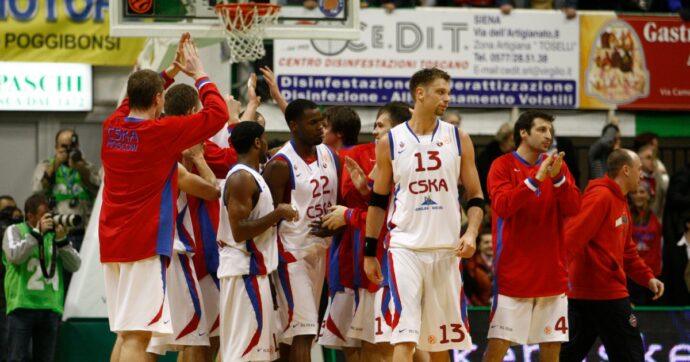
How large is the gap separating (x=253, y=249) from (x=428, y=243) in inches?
53.4

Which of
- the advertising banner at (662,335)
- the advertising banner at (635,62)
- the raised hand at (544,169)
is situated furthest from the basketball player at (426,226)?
the advertising banner at (635,62)

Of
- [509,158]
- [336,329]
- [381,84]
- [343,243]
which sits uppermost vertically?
[381,84]

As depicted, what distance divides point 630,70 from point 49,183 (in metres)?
8.70

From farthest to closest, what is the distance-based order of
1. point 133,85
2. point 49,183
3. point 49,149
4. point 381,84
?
point 49,149, point 381,84, point 49,183, point 133,85

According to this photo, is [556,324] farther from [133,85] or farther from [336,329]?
[133,85]

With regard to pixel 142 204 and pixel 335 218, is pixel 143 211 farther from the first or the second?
pixel 335 218

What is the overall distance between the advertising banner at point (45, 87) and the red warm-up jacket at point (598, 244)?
30.5ft

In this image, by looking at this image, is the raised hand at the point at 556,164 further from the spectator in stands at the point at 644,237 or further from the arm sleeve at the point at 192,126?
the spectator in stands at the point at 644,237

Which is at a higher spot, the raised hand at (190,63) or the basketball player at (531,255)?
the raised hand at (190,63)

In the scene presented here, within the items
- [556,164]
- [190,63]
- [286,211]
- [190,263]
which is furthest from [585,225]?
[190,63]

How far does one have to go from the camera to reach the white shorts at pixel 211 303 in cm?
994

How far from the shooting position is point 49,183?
15.9 meters

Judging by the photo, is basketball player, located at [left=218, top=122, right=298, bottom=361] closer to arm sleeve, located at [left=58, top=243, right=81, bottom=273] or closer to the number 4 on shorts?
the number 4 on shorts

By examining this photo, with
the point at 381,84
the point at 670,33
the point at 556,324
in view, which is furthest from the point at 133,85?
the point at 670,33
